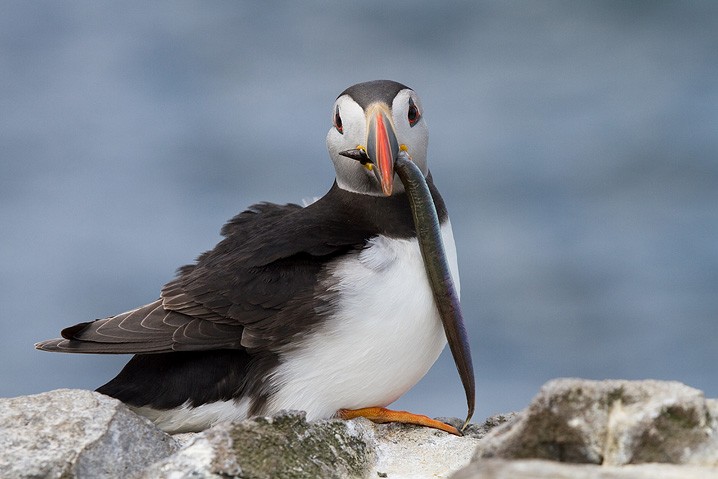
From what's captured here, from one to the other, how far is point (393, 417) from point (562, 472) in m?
A: 2.63

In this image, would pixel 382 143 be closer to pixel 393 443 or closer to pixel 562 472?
pixel 393 443

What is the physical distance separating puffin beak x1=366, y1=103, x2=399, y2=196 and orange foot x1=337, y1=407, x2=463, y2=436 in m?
0.99

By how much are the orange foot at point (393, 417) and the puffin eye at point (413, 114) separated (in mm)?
1336

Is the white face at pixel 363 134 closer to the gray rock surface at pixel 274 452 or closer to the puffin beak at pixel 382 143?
the puffin beak at pixel 382 143

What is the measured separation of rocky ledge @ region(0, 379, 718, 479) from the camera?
266cm

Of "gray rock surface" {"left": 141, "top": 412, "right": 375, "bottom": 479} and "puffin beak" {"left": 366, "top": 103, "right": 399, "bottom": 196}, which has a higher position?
"puffin beak" {"left": 366, "top": 103, "right": 399, "bottom": 196}

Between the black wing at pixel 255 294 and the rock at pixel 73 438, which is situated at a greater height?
the black wing at pixel 255 294

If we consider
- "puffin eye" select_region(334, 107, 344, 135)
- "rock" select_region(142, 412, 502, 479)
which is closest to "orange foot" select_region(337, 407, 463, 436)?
"rock" select_region(142, 412, 502, 479)

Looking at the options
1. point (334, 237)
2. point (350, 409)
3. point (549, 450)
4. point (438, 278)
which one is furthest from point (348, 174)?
point (549, 450)

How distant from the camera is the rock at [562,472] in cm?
228

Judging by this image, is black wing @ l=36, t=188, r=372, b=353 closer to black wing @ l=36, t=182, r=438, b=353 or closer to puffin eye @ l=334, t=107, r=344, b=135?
black wing @ l=36, t=182, r=438, b=353

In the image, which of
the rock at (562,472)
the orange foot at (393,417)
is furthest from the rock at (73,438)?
the rock at (562,472)

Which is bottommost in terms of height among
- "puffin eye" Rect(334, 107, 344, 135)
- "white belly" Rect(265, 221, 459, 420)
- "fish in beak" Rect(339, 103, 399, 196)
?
"white belly" Rect(265, 221, 459, 420)

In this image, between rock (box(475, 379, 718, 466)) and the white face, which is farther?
the white face
